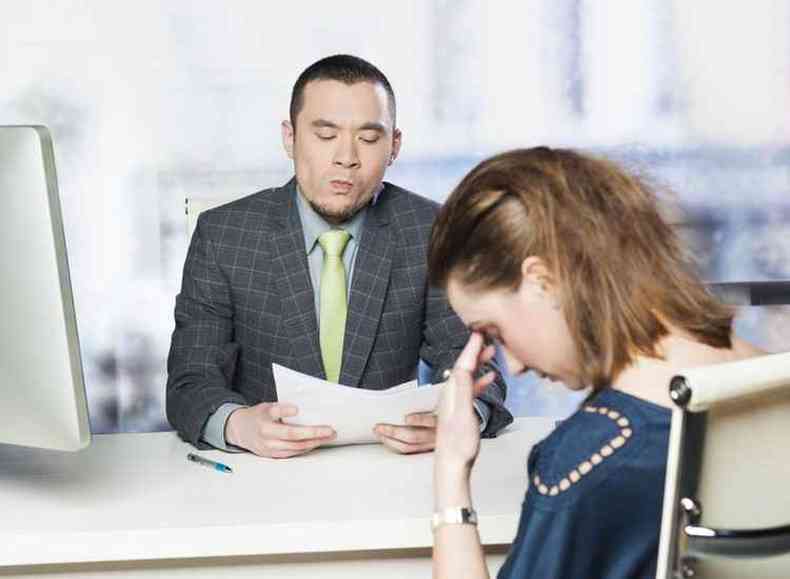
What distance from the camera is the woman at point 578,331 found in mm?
1455

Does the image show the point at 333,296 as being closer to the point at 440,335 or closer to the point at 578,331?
the point at 440,335

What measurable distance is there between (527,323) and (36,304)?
723 millimetres

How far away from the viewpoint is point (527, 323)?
1.58 m

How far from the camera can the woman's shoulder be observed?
1438 millimetres

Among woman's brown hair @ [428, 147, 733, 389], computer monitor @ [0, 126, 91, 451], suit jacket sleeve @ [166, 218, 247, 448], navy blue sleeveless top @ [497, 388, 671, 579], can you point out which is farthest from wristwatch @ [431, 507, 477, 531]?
suit jacket sleeve @ [166, 218, 247, 448]

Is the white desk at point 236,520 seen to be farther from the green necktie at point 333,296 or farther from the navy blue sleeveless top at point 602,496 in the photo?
the green necktie at point 333,296

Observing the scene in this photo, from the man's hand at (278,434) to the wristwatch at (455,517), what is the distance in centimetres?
71

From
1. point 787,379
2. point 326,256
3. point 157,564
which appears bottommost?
point 157,564

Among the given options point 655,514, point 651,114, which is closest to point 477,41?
point 651,114

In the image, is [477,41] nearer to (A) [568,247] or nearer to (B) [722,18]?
(B) [722,18]

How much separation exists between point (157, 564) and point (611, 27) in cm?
353

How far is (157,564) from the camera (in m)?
1.93

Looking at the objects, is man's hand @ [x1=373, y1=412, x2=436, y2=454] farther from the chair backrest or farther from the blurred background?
the blurred background

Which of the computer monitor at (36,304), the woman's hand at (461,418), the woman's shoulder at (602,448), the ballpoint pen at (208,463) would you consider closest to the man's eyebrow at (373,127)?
the ballpoint pen at (208,463)
